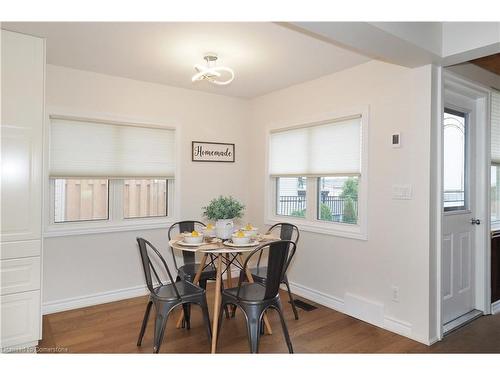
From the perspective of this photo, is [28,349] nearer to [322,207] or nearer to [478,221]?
[322,207]

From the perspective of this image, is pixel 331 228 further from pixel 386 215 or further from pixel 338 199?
pixel 386 215

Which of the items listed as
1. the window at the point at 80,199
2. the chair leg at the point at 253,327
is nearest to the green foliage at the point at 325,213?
the chair leg at the point at 253,327

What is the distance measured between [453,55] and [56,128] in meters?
3.67

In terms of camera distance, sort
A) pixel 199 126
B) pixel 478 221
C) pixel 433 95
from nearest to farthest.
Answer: pixel 433 95 → pixel 478 221 → pixel 199 126

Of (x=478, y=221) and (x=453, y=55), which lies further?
(x=478, y=221)

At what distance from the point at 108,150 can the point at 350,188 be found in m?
2.67

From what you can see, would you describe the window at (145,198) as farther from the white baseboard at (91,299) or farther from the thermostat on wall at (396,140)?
the thermostat on wall at (396,140)

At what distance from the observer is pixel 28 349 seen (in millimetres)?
2543

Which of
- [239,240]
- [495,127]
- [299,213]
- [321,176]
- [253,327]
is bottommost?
[253,327]

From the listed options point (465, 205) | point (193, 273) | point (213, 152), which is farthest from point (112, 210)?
point (465, 205)

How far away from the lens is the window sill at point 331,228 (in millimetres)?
3313

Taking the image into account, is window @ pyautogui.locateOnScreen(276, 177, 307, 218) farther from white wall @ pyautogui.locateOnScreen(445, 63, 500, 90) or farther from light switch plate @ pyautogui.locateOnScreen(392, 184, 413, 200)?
white wall @ pyautogui.locateOnScreen(445, 63, 500, 90)

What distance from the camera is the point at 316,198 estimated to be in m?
3.89

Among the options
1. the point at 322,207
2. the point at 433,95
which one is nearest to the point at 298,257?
the point at 322,207
